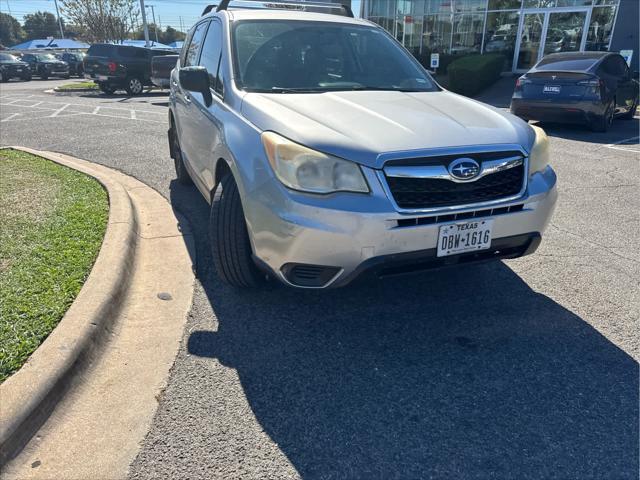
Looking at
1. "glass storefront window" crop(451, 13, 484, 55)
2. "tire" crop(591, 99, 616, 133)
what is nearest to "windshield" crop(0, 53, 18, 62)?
"glass storefront window" crop(451, 13, 484, 55)

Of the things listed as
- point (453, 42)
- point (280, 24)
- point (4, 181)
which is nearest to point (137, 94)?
point (453, 42)

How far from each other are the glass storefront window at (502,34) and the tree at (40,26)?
307 feet

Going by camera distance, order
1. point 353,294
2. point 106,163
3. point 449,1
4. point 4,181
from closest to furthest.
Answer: point 353,294 < point 4,181 < point 106,163 < point 449,1

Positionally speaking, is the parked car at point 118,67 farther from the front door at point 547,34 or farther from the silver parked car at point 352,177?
the silver parked car at point 352,177

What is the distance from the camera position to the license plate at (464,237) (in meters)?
2.74

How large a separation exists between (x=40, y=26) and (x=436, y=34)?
313 ft

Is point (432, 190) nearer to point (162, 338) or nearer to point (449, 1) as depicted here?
point (162, 338)

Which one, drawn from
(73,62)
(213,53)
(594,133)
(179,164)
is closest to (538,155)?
(213,53)

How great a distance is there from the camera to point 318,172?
2.63 m

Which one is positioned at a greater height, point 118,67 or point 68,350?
point 118,67

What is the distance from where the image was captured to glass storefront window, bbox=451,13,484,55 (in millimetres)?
22344

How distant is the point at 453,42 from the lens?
928 inches

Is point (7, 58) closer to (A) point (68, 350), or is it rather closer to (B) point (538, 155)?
(A) point (68, 350)

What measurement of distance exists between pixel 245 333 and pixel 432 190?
4.51 ft
